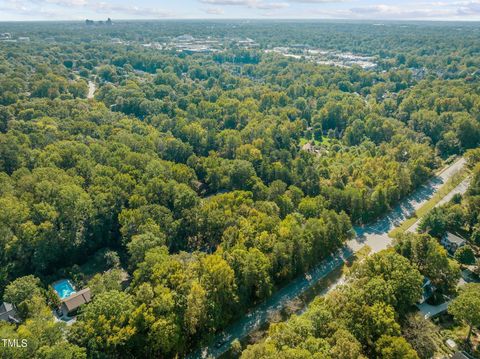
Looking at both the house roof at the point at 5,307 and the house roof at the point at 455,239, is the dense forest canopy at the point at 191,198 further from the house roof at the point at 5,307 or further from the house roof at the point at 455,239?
the house roof at the point at 455,239

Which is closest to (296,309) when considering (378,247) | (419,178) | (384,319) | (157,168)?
(384,319)

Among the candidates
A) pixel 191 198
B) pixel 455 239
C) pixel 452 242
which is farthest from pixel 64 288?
pixel 455 239

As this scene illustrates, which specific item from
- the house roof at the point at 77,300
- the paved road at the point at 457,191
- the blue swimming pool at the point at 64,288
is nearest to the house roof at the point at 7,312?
the house roof at the point at 77,300

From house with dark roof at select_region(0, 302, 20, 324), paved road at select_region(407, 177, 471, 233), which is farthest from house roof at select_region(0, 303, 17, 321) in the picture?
paved road at select_region(407, 177, 471, 233)

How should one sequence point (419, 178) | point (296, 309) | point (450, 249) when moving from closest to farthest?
point (296, 309) < point (450, 249) < point (419, 178)

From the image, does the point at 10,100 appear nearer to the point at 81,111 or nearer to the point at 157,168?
the point at 81,111

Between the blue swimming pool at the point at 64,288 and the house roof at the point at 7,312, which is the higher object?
the house roof at the point at 7,312
